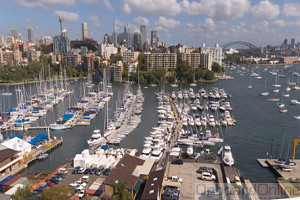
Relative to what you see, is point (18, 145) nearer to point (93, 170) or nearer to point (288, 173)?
point (93, 170)

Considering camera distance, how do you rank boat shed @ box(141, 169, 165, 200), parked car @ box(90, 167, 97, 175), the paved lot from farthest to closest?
parked car @ box(90, 167, 97, 175)
the paved lot
boat shed @ box(141, 169, 165, 200)

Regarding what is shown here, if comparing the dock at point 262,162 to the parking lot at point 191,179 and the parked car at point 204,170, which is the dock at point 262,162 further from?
the parked car at point 204,170

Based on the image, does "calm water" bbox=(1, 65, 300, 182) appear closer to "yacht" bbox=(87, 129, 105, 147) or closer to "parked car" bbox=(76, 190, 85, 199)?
"yacht" bbox=(87, 129, 105, 147)

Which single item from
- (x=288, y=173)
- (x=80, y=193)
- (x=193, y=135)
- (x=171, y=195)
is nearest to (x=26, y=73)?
(x=193, y=135)

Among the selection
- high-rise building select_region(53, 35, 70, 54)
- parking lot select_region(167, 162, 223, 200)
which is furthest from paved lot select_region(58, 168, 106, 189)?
high-rise building select_region(53, 35, 70, 54)

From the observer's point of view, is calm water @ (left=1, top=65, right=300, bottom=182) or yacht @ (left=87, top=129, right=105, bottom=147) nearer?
calm water @ (left=1, top=65, right=300, bottom=182)

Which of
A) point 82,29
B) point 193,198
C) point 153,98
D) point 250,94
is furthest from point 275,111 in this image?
point 82,29

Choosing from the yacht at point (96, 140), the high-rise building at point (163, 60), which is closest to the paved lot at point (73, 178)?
the yacht at point (96, 140)

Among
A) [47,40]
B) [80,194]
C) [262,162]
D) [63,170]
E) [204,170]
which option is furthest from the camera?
[47,40]
